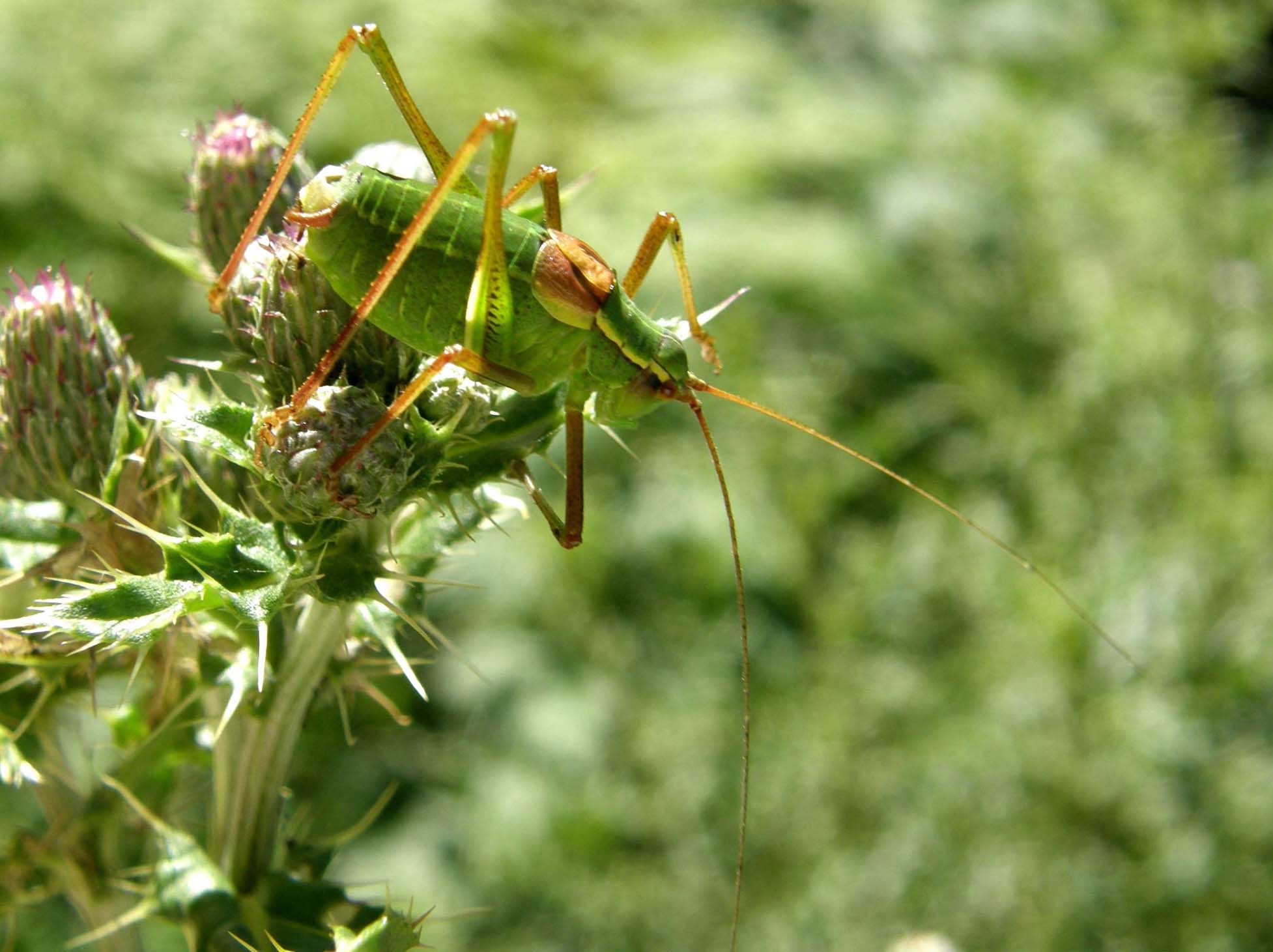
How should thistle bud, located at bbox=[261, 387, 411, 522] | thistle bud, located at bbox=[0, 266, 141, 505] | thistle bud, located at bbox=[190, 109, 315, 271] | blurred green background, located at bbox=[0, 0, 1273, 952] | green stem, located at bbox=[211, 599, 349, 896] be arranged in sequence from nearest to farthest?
thistle bud, located at bbox=[261, 387, 411, 522]
green stem, located at bbox=[211, 599, 349, 896]
thistle bud, located at bbox=[0, 266, 141, 505]
thistle bud, located at bbox=[190, 109, 315, 271]
blurred green background, located at bbox=[0, 0, 1273, 952]

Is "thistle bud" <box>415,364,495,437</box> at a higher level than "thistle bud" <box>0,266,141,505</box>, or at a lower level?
higher

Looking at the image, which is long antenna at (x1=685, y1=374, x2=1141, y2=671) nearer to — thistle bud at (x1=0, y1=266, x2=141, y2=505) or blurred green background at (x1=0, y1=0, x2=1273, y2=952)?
blurred green background at (x1=0, y1=0, x2=1273, y2=952)

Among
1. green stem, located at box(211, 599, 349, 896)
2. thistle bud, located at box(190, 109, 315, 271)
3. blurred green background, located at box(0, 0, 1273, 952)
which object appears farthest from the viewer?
blurred green background, located at box(0, 0, 1273, 952)

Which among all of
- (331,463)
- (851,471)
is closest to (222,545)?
(331,463)

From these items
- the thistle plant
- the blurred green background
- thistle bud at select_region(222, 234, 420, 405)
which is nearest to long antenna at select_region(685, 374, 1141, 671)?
the thistle plant

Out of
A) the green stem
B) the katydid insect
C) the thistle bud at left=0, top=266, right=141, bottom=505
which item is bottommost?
the green stem

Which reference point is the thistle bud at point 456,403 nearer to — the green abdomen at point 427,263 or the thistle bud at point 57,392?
the green abdomen at point 427,263

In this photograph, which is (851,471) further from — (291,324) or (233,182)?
(291,324)

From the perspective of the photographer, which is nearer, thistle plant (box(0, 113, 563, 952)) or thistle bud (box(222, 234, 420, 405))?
thistle plant (box(0, 113, 563, 952))
